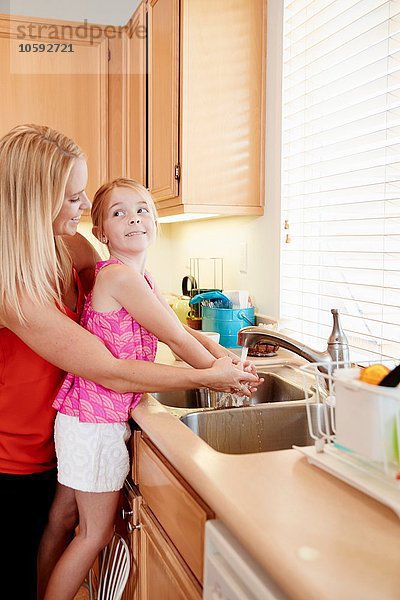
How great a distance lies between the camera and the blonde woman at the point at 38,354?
1.37 m

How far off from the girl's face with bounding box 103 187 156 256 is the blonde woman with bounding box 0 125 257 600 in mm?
82

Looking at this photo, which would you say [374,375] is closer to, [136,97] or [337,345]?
[337,345]

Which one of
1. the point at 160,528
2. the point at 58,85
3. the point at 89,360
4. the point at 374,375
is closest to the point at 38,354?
the point at 89,360

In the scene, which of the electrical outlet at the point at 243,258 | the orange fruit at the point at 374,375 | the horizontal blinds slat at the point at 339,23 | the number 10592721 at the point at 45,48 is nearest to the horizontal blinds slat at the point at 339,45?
the horizontal blinds slat at the point at 339,23

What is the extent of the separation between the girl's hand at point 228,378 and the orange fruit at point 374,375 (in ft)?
1.76

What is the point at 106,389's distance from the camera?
1.43 m

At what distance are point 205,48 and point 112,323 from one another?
1254 mm

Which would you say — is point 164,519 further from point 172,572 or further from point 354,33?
point 354,33

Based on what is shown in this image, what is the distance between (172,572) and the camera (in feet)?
3.84

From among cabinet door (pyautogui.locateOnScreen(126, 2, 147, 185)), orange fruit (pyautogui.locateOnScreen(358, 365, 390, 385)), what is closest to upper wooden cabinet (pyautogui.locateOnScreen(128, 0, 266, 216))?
cabinet door (pyautogui.locateOnScreen(126, 2, 147, 185))

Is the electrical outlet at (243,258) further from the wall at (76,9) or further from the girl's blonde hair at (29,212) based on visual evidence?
the wall at (76,9)

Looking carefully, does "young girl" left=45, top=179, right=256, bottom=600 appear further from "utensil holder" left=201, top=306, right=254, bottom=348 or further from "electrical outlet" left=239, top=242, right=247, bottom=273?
"electrical outlet" left=239, top=242, right=247, bottom=273

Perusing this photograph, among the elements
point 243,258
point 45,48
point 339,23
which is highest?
point 45,48

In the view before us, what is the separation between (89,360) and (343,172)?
95cm
